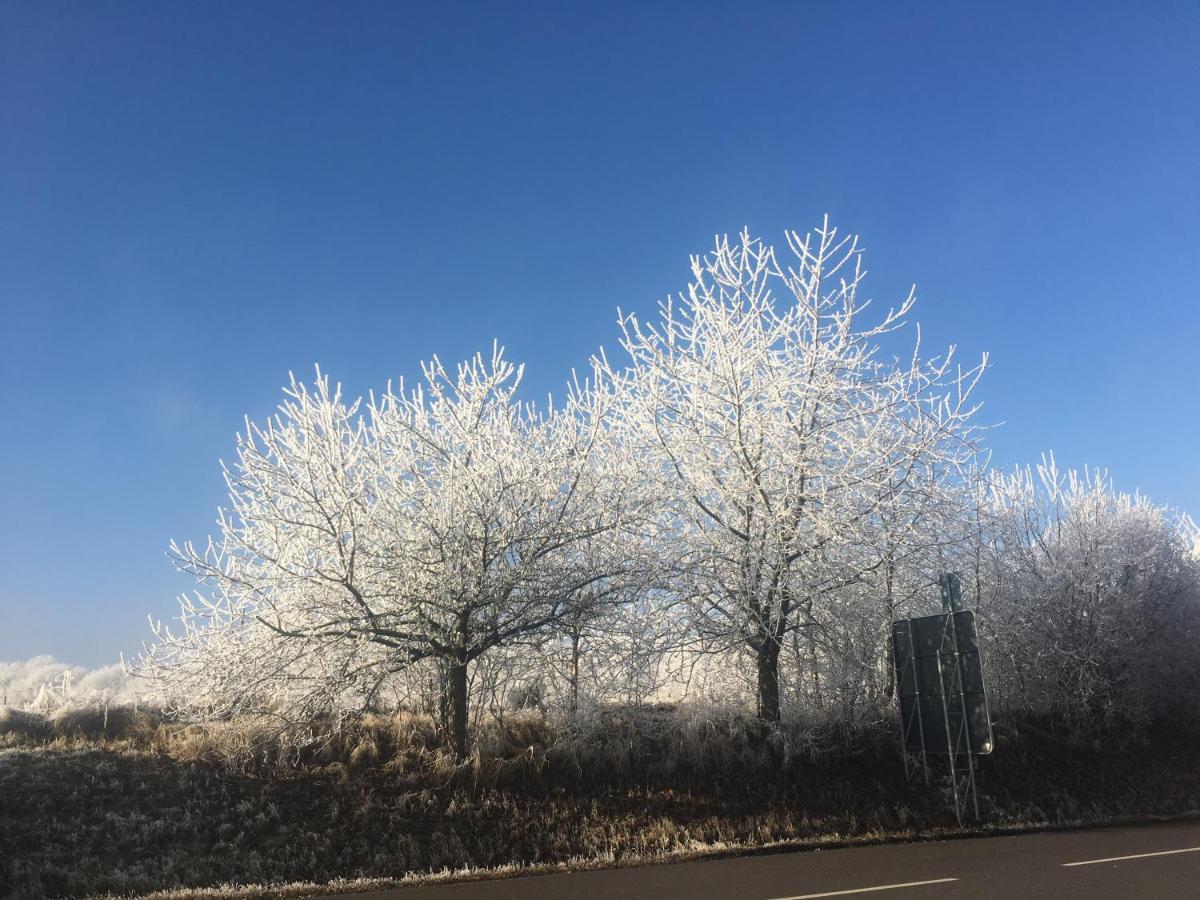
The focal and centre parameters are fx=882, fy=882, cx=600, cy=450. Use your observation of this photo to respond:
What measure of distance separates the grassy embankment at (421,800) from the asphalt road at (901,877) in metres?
0.91

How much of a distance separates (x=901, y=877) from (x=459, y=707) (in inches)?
257

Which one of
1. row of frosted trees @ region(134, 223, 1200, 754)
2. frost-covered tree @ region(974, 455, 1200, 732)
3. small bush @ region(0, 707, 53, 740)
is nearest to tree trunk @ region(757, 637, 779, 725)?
row of frosted trees @ region(134, 223, 1200, 754)

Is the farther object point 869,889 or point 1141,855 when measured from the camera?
point 1141,855

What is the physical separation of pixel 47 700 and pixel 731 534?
1422 cm

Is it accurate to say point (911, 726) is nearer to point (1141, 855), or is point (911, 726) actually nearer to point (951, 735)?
point (951, 735)

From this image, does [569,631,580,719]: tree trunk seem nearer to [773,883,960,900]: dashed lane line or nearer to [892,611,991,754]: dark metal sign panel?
[892,611,991,754]: dark metal sign panel

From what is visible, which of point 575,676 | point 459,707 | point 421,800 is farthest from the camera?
point 575,676

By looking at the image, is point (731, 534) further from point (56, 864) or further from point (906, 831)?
point (56, 864)

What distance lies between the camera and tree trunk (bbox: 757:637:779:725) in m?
14.3

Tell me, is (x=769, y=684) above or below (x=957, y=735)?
above

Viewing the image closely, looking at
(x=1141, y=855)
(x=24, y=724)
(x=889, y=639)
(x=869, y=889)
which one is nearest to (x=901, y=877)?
(x=869, y=889)

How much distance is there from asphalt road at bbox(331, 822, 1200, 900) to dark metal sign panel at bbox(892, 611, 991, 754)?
1.89 m

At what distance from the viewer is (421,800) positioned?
11.7m

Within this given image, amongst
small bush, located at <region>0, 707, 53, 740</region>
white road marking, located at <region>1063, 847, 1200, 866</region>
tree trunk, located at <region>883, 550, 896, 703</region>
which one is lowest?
white road marking, located at <region>1063, 847, 1200, 866</region>
